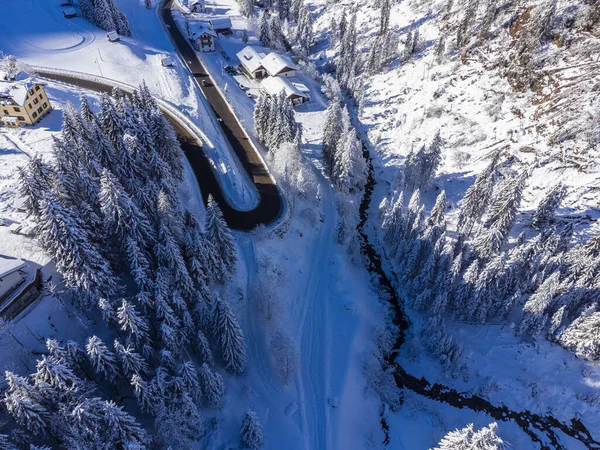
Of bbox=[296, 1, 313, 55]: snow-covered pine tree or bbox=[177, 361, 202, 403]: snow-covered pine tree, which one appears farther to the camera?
bbox=[296, 1, 313, 55]: snow-covered pine tree

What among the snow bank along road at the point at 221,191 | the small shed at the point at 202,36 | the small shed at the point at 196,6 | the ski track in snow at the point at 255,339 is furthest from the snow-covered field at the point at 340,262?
the small shed at the point at 196,6

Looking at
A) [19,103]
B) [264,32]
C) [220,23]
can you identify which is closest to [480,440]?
[19,103]

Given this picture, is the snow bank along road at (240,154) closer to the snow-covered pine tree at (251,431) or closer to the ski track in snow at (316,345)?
the ski track in snow at (316,345)

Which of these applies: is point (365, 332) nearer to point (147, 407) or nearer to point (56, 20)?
point (147, 407)

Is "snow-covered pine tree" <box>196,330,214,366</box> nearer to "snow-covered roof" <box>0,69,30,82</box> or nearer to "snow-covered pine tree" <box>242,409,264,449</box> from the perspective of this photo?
"snow-covered pine tree" <box>242,409,264,449</box>

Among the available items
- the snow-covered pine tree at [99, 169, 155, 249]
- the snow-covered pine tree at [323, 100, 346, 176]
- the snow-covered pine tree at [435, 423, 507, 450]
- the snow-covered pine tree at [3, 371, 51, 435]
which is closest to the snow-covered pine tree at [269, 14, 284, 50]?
the snow-covered pine tree at [323, 100, 346, 176]

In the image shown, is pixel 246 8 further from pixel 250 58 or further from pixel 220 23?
pixel 250 58

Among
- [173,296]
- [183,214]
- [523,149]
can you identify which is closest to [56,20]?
[183,214]
